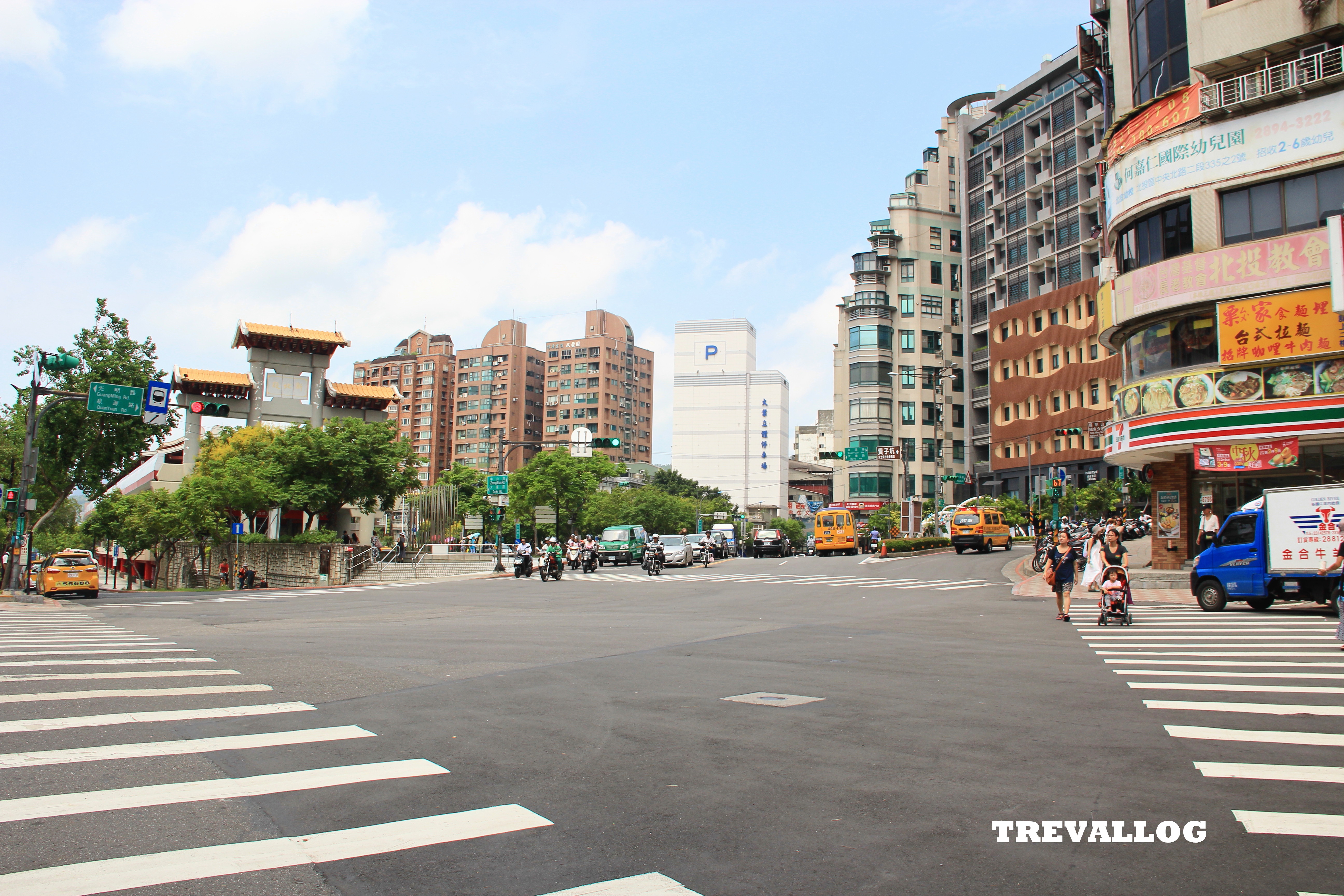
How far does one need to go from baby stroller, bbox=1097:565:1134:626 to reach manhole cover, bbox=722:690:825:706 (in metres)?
9.92

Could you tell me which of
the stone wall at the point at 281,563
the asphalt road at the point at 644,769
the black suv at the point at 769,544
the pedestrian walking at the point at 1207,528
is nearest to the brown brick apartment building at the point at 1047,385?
the black suv at the point at 769,544

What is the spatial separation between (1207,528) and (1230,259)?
8141mm

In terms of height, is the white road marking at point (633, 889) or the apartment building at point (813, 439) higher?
the apartment building at point (813, 439)

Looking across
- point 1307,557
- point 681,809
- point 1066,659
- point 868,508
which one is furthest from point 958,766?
point 868,508

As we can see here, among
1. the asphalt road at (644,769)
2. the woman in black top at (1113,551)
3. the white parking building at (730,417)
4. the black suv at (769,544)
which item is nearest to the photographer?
the asphalt road at (644,769)

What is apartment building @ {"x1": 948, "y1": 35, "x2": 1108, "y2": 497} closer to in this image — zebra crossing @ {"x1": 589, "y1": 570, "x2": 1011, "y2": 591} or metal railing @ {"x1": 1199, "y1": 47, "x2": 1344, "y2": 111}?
metal railing @ {"x1": 1199, "y1": 47, "x2": 1344, "y2": 111}

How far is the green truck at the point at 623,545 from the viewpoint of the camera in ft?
153

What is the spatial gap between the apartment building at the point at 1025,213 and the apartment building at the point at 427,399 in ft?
306

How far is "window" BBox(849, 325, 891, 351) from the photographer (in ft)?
303

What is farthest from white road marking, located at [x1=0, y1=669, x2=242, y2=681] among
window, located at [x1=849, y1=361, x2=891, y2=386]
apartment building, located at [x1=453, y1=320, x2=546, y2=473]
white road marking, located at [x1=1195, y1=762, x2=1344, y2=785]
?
apartment building, located at [x1=453, y1=320, x2=546, y2=473]

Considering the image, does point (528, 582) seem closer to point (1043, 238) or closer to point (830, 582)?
point (830, 582)

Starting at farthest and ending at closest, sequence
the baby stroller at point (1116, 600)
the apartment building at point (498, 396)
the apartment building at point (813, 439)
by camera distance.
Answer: the apartment building at point (813, 439), the apartment building at point (498, 396), the baby stroller at point (1116, 600)

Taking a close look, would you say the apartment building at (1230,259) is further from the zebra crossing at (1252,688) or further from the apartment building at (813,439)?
the apartment building at (813,439)

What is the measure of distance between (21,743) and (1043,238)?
81.8 m
